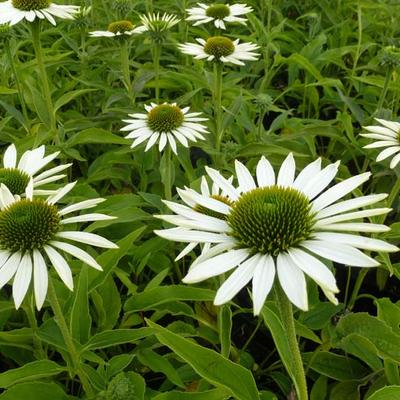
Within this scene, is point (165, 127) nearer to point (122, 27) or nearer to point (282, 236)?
point (122, 27)

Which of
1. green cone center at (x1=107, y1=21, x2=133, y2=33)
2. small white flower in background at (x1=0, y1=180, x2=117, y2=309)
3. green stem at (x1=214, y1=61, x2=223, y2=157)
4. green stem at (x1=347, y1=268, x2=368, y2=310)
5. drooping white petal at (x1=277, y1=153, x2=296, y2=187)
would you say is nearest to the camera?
small white flower in background at (x1=0, y1=180, x2=117, y2=309)

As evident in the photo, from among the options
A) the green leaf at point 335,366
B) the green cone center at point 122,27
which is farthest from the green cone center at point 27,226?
the green cone center at point 122,27

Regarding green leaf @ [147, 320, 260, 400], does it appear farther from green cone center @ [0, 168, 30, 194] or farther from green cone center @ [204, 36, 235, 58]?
green cone center @ [204, 36, 235, 58]

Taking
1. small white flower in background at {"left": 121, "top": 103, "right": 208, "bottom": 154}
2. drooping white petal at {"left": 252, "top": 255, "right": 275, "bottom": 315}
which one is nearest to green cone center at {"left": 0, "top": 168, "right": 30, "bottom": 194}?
small white flower in background at {"left": 121, "top": 103, "right": 208, "bottom": 154}

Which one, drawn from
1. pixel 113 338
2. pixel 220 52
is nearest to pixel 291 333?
pixel 113 338

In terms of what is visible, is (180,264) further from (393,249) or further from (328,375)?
(393,249)

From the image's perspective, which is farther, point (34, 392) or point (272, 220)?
point (34, 392)
